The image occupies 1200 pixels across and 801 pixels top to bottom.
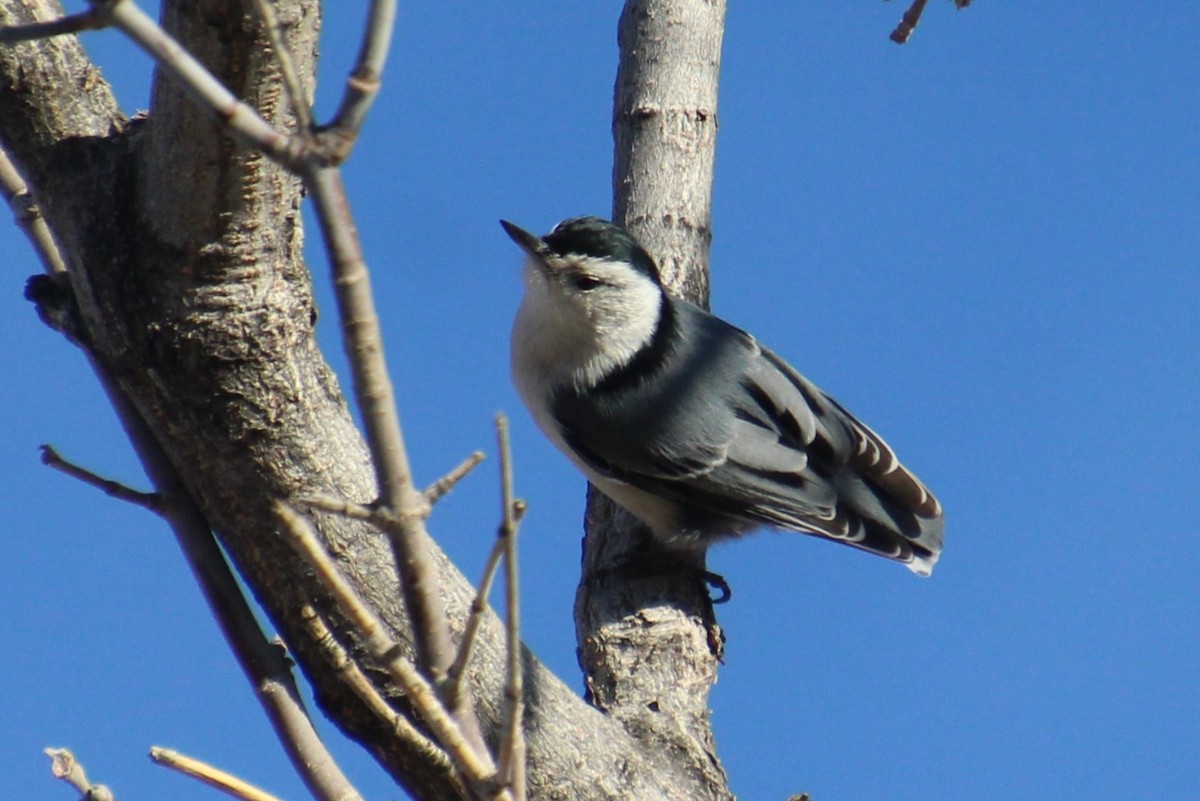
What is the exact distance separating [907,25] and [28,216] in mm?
1872

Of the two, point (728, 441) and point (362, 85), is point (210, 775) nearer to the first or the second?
point (362, 85)

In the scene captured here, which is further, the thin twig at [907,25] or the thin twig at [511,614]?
the thin twig at [907,25]

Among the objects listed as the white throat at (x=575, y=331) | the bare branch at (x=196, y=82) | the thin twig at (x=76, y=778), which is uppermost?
the white throat at (x=575, y=331)

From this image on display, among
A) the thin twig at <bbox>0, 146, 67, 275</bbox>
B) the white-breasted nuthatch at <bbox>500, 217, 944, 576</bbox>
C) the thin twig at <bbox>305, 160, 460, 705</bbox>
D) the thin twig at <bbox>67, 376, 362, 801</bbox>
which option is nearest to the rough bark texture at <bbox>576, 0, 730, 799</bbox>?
the white-breasted nuthatch at <bbox>500, 217, 944, 576</bbox>

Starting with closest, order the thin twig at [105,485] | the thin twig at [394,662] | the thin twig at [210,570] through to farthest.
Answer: the thin twig at [394,662], the thin twig at [105,485], the thin twig at [210,570]

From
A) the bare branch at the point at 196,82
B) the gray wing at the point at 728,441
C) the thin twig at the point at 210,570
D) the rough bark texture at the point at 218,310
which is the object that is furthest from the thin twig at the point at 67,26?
the gray wing at the point at 728,441

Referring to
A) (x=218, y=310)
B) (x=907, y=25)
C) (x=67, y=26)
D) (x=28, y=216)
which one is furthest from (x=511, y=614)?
(x=907, y=25)

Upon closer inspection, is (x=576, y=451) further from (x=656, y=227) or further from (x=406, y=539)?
(x=406, y=539)

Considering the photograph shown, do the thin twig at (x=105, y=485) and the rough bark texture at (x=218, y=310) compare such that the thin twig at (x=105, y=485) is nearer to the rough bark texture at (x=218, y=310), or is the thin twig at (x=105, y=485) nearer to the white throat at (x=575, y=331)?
the rough bark texture at (x=218, y=310)

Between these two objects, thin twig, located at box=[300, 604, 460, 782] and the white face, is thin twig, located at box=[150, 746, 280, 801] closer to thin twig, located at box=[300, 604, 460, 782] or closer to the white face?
thin twig, located at box=[300, 604, 460, 782]

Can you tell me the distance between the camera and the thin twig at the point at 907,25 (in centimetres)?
288

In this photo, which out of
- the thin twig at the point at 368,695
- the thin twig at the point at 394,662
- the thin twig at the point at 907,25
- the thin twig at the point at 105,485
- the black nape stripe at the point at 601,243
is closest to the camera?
the thin twig at the point at 394,662

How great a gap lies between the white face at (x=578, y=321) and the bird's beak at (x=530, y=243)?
22 mm

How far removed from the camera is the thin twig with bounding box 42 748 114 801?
1.40 metres
